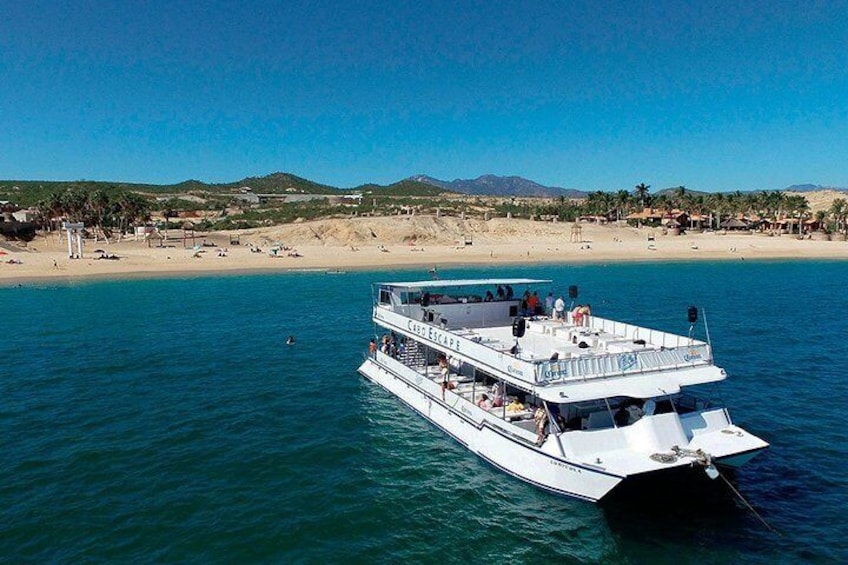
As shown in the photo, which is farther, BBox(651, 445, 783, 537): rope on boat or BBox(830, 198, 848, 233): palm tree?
BBox(830, 198, 848, 233): palm tree

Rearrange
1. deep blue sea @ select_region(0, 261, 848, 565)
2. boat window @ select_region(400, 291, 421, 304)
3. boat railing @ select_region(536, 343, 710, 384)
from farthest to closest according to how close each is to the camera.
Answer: boat window @ select_region(400, 291, 421, 304), boat railing @ select_region(536, 343, 710, 384), deep blue sea @ select_region(0, 261, 848, 565)

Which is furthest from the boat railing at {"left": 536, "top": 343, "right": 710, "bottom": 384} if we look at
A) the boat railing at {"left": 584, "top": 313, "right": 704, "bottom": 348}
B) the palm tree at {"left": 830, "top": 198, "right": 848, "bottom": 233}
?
the palm tree at {"left": 830, "top": 198, "right": 848, "bottom": 233}

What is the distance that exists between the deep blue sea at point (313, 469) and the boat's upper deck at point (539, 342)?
3.19 metres

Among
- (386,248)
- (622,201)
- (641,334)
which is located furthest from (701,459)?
(622,201)

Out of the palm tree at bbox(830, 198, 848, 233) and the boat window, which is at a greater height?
the palm tree at bbox(830, 198, 848, 233)

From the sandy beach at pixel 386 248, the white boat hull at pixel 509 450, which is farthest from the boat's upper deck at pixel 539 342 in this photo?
the sandy beach at pixel 386 248

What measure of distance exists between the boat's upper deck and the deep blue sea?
3.19m

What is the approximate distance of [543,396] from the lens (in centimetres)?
1638

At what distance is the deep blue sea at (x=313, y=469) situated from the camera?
47.6 ft

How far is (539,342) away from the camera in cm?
2312

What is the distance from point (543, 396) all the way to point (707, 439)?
4.81m

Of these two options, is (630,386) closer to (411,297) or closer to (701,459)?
(701,459)

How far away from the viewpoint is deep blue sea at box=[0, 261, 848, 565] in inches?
571

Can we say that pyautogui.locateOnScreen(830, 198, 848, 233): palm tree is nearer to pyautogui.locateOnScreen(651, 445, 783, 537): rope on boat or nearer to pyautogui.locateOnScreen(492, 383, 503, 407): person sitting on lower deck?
pyautogui.locateOnScreen(492, 383, 503, 407): person sitting on lower deck
